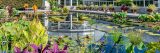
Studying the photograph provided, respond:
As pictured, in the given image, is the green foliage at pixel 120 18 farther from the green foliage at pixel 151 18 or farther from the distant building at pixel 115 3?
the distant building at pixel 115 3

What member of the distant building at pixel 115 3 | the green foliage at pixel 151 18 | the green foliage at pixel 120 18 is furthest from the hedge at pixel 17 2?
the green foliage at pixel 151 18

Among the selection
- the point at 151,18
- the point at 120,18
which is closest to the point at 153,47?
the point at 151,18

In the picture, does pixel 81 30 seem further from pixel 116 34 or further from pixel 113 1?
pixel 113 1

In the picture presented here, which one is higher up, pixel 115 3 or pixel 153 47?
pixel 153 47

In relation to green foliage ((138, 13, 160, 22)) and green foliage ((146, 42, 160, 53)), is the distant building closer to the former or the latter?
green foliage ((138, 13, 160, 22))

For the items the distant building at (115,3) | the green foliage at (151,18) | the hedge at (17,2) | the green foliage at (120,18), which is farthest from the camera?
the hedge at (17,2)

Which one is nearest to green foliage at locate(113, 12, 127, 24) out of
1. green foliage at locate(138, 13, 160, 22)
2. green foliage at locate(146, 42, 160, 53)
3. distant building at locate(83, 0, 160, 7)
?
green foliage at locate(138, 13, 160, 22)

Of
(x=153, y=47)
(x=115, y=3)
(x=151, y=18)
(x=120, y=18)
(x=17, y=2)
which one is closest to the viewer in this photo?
(x=153, y=47)

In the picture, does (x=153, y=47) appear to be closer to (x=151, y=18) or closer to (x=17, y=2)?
(x=151, y=18)

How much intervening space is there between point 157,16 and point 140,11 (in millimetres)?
13661

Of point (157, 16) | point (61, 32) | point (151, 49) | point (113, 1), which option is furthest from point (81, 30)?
point (113, 1)

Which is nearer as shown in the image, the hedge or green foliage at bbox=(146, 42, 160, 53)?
green foliage at bbox=(146, 42, 160, 53)

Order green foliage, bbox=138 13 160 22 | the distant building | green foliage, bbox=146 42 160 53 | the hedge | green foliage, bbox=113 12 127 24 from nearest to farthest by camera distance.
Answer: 1. green foliage, bbox=146 42 160 53
2. green foliage, bbox=138 13 160 22
3. green foliage, bbox=113 12 127 24
4. the distant building
5. the hedge

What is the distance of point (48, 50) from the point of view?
Result: 288cm
